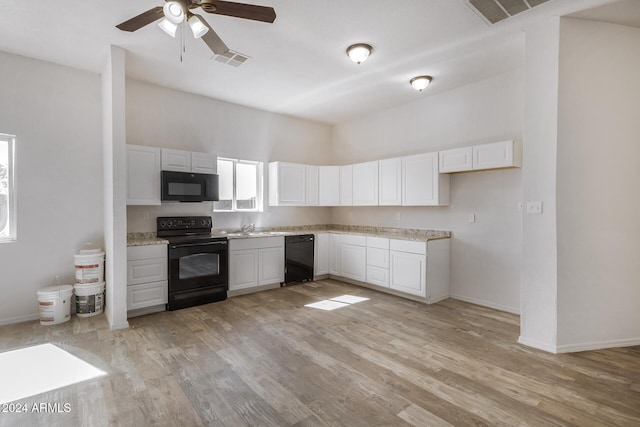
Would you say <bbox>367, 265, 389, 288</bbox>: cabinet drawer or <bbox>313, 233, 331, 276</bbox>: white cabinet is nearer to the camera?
<bbox>367, 265, 389, 288</bbox>: cabinet drawer

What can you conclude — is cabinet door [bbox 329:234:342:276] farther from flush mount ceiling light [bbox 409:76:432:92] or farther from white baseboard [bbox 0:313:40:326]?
white baseboard [bbox 0:313:40:326]

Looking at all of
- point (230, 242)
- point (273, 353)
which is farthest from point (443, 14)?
point (230, 242)

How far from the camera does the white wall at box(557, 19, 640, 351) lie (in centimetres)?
289

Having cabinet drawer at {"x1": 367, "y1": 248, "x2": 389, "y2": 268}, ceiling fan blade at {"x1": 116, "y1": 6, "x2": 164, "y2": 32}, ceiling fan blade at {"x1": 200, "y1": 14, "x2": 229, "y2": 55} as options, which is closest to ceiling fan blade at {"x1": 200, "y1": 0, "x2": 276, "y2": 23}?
ceiling fan blade at {"x1": 200, "y1": 14, "x2": 229, "y2": 55}

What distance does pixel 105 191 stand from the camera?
389 centimetres

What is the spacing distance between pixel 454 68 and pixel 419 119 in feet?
3.87

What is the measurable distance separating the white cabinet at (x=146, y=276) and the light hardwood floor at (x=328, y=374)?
Result: 8.5 inches

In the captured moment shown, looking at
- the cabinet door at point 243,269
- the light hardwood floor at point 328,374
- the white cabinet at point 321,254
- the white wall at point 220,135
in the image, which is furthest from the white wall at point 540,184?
the white wall at point 220,135

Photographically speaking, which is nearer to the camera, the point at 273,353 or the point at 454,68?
the point at 273,353

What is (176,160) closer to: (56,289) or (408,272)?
(56,289)

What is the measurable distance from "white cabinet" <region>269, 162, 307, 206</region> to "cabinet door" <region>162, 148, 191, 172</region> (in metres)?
1.50

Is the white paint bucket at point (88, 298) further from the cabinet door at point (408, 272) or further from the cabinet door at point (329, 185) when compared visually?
the cabinet door at point (408, 272)

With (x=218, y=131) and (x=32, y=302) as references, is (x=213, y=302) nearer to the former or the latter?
(x=32, y=302)

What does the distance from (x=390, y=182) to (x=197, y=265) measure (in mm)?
3115
